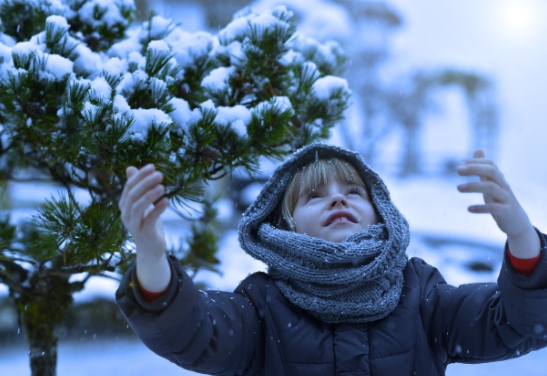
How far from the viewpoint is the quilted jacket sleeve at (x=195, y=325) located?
38.2 inches

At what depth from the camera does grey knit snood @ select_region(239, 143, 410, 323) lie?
3.82ft

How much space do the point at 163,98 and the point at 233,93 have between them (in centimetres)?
32

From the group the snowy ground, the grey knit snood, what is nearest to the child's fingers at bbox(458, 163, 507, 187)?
the grey knit snood

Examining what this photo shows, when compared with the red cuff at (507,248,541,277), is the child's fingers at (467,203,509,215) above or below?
above

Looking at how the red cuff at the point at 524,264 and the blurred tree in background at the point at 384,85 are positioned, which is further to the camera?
the blurred tree in background at the point at 384,85

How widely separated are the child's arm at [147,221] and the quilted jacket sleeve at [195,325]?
2 centimetres

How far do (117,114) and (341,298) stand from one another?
609 mm

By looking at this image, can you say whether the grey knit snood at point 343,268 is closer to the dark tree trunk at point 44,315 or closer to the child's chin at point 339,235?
the child's chin at point 339,235

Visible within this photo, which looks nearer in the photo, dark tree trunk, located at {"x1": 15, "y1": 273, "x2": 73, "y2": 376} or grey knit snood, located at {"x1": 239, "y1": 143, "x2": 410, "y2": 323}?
grey knit snood, located at {"x1": 239, "y1": 143, "x2": 410, "y2": 323}

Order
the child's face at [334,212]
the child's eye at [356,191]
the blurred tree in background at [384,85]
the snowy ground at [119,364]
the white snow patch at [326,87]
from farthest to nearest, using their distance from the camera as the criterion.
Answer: the blurred tree in background at [384,85] → the snowy ground at [119,364] → the white snow patch at [326,87] → the child's eye at [356,191] → the child's face at [334,212]

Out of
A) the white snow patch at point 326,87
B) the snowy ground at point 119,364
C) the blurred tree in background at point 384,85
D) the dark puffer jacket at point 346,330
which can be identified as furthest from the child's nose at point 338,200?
the blurred tree in background at point 384,85

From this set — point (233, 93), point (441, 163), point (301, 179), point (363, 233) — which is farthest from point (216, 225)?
point (441, 163)

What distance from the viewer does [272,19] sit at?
1.60 meters

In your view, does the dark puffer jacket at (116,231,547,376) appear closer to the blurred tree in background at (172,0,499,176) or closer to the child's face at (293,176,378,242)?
the child's face at (293,176,378,242)
